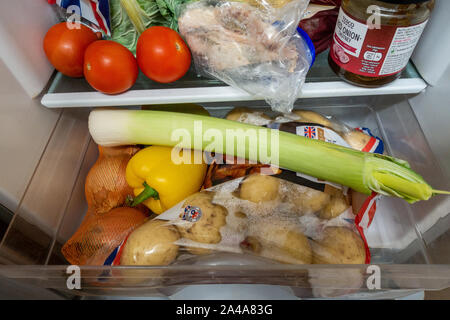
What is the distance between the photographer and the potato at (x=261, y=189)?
70 cm

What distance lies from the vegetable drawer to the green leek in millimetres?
145

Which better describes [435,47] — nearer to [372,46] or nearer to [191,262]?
[372,46]

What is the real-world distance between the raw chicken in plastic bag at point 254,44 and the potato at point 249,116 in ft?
0.35

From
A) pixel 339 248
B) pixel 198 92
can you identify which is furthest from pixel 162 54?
pixel 339 248

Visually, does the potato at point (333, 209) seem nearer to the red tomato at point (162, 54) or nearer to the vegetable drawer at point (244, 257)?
the vegetable drawer at point (244, 257)

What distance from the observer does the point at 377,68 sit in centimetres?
63

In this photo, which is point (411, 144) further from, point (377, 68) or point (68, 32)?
point (68, 32)

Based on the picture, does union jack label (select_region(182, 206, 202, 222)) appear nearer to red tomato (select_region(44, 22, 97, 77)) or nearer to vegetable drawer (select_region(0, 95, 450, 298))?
vegetable drawer (select_region(0, 95, 450, 298))

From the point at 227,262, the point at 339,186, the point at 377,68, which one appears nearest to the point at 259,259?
the point at 227,262

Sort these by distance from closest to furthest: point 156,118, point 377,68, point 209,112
Answer: 1. point 377,68
2. point 156,118
3. point 209,112

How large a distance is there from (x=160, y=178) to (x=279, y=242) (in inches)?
12.8

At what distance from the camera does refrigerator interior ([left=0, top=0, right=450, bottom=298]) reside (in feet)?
1.89

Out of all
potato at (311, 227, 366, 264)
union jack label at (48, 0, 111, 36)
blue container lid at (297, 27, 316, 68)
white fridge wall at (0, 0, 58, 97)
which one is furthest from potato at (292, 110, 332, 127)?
white fridge wall at (0, 0, 58, 97)

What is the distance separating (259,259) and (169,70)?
46 centimetres
